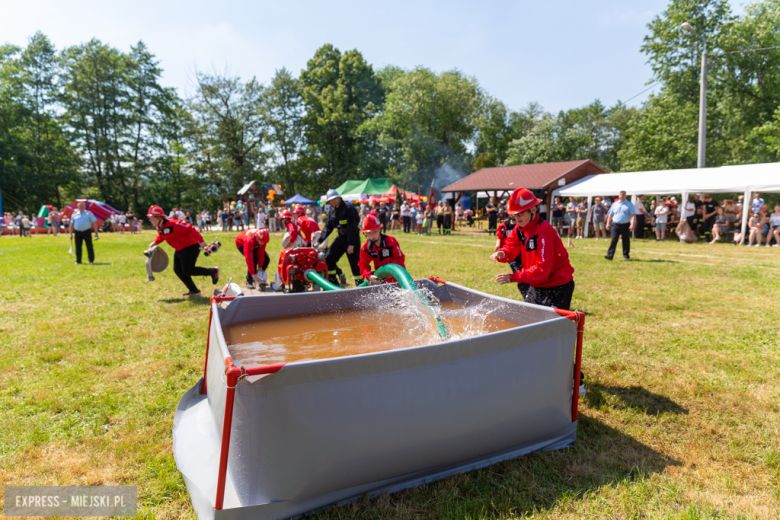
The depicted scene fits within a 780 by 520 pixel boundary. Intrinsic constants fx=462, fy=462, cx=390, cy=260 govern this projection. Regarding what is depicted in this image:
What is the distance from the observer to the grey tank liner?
2348 millimetres

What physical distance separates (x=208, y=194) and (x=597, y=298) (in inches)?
1894

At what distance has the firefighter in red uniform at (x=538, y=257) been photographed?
4105mm

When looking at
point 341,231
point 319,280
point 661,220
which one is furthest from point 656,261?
point 319,280

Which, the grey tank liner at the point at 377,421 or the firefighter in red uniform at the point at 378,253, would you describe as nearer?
the grey tank liner at the point at 377,421

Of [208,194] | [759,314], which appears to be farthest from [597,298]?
[208,194]

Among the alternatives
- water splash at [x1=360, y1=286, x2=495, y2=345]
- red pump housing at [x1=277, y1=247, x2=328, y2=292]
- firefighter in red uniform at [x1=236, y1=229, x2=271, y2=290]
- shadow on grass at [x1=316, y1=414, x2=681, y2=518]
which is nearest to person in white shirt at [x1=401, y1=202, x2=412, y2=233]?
firefighter in red uniform at [x1=236, y1=229, x2=271, y2=290]

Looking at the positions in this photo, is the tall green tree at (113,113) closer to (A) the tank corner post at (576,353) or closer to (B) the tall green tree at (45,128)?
(B) the tall green tree at (45,128)

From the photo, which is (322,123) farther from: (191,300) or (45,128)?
(191,300)

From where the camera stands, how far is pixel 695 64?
111ft

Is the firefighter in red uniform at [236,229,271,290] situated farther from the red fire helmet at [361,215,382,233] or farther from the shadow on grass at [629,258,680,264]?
the shadow on grass at [629,258,680,264]

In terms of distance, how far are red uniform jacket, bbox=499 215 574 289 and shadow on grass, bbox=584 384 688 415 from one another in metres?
1.04

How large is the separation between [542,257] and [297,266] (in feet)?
14.5

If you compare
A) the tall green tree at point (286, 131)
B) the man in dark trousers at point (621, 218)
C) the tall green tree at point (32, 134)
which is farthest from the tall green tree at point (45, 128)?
the man in dark trousers at point (621, 218)

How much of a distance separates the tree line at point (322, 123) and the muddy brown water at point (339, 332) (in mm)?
33870
